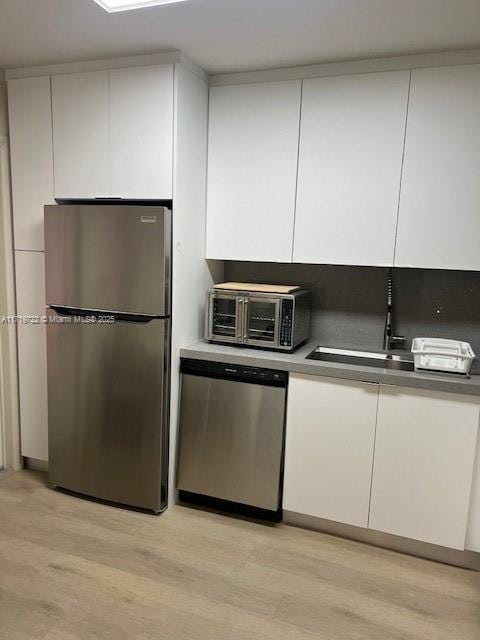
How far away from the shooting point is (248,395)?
2.54m

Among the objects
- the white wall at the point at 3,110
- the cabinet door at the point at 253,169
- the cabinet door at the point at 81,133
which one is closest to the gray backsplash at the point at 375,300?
the cabinet door at the point at 253,169

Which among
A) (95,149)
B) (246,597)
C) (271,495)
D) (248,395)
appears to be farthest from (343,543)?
(95,149)

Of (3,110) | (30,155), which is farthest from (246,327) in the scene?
(3,110)

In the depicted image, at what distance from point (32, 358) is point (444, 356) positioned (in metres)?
2.42

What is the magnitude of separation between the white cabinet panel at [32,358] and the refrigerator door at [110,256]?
290 millimetres

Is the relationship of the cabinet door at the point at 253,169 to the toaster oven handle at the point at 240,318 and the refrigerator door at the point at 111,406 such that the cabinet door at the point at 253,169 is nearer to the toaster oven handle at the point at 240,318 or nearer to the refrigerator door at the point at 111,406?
the toaster oven handle at the point at 240,318

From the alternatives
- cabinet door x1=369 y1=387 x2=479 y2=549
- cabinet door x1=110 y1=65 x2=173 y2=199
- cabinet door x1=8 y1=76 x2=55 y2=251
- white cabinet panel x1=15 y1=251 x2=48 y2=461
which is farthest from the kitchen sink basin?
cabinet door x1=8 y1=76 x2=55 y2=251

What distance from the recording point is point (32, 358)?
118 inches

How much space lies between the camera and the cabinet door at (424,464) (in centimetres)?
221

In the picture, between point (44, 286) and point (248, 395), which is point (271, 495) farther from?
point (44, 286)

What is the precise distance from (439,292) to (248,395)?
4.03ft

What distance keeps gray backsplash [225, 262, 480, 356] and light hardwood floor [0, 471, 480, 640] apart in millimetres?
1183

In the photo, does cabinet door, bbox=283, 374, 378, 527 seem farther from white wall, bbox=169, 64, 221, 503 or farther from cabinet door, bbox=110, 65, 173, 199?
cabinet door, bbox=110, 65, 173, 199

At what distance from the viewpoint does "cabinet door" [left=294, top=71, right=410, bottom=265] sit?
7.89 ft
